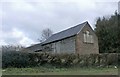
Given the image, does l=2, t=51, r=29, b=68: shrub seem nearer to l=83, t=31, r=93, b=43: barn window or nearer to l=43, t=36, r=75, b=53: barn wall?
l=43, t=36, r=75, b=53: barn wall

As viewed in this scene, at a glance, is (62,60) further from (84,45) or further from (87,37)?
(87,37)

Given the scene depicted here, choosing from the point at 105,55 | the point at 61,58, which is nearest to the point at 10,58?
the point at 61,58

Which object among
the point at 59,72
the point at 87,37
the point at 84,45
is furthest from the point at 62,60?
the point at 87,37

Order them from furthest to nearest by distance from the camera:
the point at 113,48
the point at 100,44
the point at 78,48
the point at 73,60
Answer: the point at 100,44 < the point at 113,48 < the point at 78,48 < the point at 73,60

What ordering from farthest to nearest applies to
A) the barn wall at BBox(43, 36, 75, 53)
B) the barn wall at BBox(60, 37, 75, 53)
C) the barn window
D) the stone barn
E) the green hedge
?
the barn window
the barn wall at BBox(43, 36, 75, 53)
the barn wall at BBox(60, 37, 75, 53)
the stone barn
the green hedge

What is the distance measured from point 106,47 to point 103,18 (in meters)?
9.34

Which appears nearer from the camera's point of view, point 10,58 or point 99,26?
point 10,58

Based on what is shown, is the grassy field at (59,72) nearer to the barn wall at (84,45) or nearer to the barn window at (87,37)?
the barn wall at (84,45)

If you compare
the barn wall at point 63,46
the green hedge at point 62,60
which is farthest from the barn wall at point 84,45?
the green hedge at point 62,60

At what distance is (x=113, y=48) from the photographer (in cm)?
3997

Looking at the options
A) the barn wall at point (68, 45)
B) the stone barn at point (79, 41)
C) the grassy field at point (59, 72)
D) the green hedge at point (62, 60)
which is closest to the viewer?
the grassy field at point (59, 72)

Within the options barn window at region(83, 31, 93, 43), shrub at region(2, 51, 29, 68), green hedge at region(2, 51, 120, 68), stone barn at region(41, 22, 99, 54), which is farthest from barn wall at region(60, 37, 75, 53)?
shrub at region(2, 51, 29, 68)

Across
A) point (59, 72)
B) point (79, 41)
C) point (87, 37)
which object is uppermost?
point (87, 37)

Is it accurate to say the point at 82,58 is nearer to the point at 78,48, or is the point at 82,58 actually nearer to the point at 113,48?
the point at 78,48
